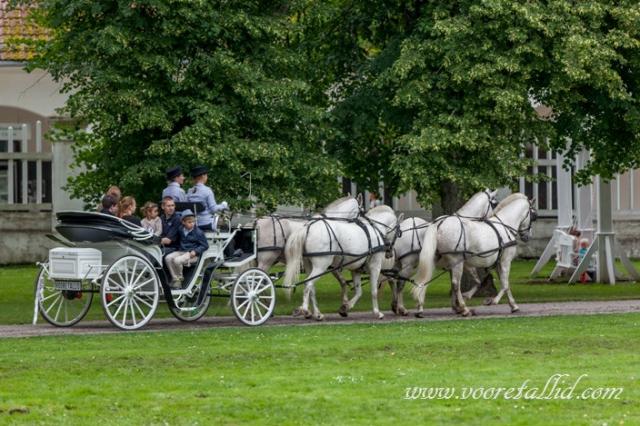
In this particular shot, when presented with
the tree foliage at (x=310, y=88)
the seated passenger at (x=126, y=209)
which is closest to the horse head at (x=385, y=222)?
the tree foliage at (x=310, y=88)

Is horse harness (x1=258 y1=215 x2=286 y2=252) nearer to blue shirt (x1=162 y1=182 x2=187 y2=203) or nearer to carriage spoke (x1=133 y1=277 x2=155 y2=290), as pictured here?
blue shirt (x1=162 y1=182 x2=187 y2=203)

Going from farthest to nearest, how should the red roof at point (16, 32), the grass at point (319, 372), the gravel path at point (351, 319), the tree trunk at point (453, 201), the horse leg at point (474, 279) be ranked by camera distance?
1. the red roof at point (16, 32)
2. the tree trunk at point (453, 201)
3. the horse leg at point (474, 279)
4. the gravel path at point (351, 319)
5. the grass at point (319, 372)

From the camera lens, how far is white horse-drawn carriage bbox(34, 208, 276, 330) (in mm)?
19562

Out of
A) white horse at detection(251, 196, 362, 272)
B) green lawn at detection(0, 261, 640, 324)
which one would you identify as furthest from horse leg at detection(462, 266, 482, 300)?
white horse at detection(251, 196, 362, 272)

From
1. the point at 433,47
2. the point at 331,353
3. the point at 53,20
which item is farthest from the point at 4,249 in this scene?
the point at 331,353

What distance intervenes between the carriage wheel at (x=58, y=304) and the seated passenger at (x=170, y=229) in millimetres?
1175

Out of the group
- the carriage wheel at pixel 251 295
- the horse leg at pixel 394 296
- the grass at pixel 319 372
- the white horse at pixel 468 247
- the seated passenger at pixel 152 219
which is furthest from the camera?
the seated passenger at pixel 152 219

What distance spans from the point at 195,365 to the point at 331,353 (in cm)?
170

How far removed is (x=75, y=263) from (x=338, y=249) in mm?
3996

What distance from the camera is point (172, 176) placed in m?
21.3

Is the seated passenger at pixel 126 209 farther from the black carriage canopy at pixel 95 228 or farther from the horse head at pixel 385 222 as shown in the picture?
the horse head at pixel 385 222

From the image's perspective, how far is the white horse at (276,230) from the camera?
22.1 metres

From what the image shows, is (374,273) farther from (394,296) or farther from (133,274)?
(133,274)

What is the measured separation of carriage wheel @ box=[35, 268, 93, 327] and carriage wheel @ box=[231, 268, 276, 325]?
6.34ft
